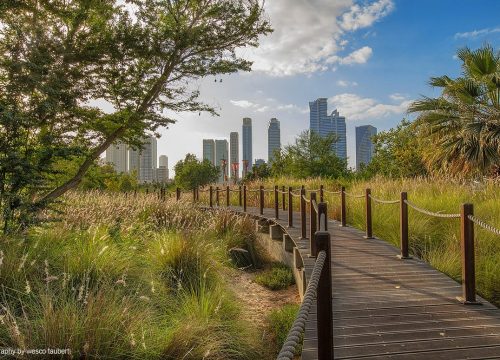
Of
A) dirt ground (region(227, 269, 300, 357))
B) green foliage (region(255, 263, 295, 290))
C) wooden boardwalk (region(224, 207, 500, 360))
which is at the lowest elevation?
dirt ground (region(227, 269, 300, 357))

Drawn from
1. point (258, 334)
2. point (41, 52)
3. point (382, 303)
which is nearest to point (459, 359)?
point (382, 303)

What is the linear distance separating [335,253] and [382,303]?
7.46ft

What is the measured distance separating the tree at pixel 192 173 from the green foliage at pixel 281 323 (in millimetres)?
41787

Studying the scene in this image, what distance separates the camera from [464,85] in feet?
43.7

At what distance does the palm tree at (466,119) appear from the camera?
11.8 metres

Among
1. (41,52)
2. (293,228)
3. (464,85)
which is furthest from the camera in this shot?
(464,85)

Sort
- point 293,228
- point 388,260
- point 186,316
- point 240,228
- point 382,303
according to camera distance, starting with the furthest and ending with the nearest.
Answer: point 240,228 → point 293,228 → point 388,260 → point 186,316 → point 382,303

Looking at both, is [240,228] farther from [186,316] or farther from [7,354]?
[7,354]

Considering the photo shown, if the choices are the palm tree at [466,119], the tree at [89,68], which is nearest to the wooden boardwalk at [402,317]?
the tree at [89,68]

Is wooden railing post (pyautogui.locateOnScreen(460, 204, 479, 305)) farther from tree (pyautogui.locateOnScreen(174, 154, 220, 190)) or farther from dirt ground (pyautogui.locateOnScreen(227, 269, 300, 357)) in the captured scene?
tree (pyautogui.locateOnScreen(174, 154, 220, 190))

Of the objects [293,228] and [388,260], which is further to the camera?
[293,228]

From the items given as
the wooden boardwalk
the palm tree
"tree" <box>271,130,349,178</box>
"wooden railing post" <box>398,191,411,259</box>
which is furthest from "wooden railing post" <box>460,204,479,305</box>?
"tree" <box>271,130,349,178</box>

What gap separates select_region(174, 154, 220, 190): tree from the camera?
4862 cm

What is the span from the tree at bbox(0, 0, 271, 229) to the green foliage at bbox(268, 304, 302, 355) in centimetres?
421
